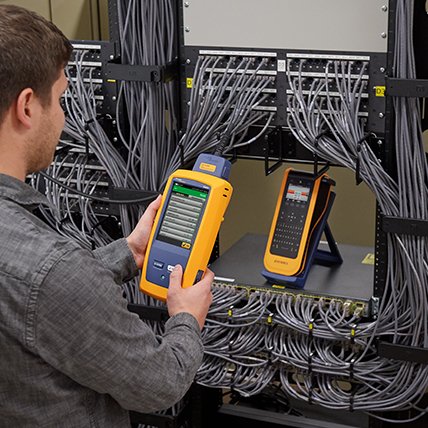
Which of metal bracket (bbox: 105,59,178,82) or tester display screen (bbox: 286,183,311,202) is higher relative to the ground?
metal bracket (bbox: 105,59,178,82)

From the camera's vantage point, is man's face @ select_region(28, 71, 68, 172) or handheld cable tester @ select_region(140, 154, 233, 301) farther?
handheld cable tester @ select_region(140, 154, 233, 301)

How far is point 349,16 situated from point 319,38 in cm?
11

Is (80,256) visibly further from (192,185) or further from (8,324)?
(192,185)

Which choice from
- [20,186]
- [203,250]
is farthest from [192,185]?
[20,186]

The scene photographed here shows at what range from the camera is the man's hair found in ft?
4.62

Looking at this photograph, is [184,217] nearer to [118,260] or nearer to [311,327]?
[118,260]

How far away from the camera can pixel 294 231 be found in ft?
8.44

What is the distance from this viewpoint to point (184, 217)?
213cm

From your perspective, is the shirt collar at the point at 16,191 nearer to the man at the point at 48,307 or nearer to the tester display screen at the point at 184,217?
the man at the point at 48,307

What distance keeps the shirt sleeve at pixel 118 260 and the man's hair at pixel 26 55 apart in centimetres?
60

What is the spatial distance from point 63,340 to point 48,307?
0.22 feet

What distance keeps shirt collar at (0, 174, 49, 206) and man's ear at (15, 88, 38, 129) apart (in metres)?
0.10

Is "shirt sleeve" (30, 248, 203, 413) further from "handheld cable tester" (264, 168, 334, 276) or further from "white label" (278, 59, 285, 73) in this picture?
"white label" (278, 59, 285, 73)

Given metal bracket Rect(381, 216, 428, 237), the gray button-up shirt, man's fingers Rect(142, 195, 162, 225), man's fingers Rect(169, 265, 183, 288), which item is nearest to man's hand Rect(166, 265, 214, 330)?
man's fingers Rect(169, 265, 183, 288)
